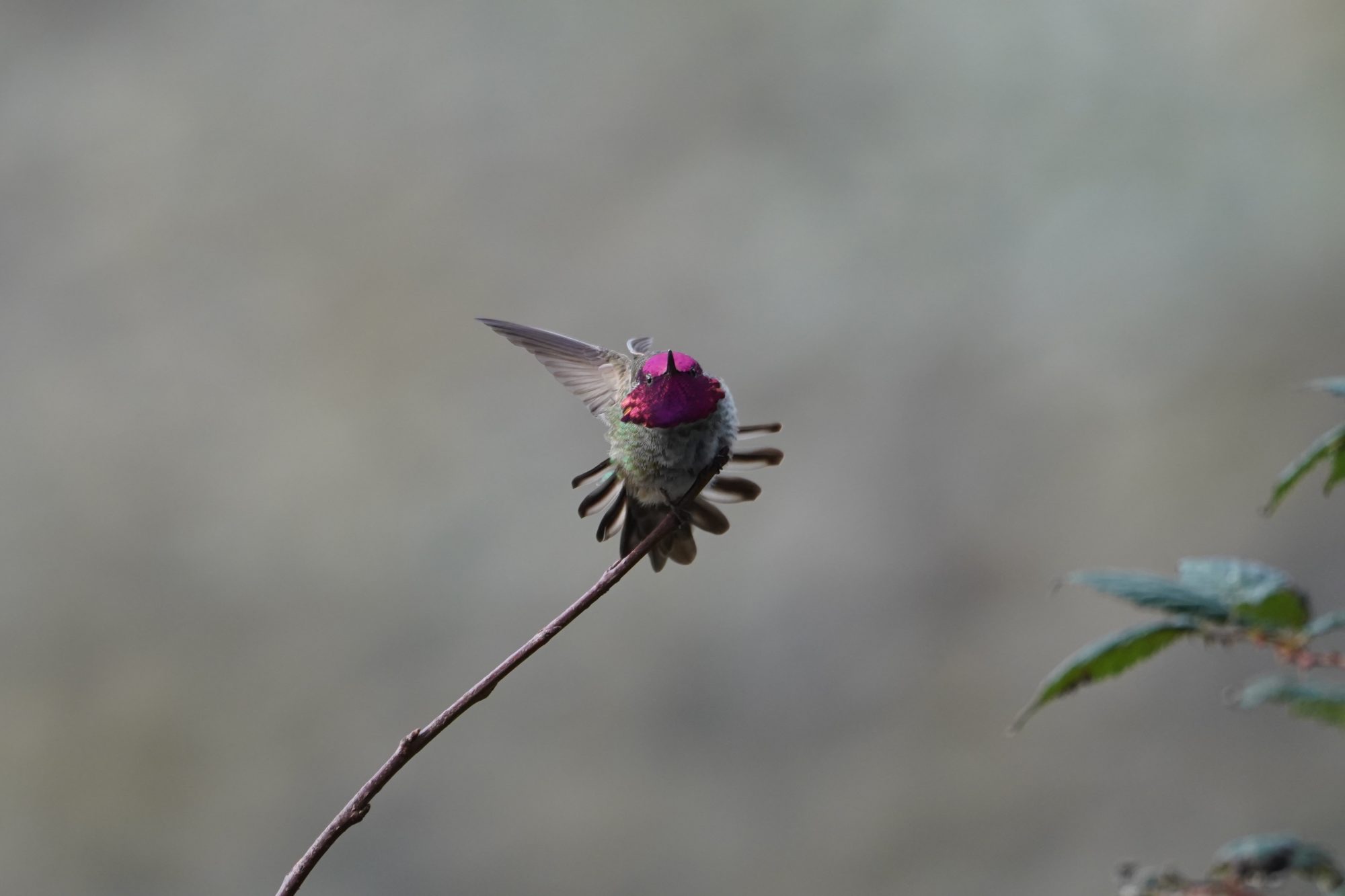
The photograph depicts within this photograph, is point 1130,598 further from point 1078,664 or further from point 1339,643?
point 1339,643

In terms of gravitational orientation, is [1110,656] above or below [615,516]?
below

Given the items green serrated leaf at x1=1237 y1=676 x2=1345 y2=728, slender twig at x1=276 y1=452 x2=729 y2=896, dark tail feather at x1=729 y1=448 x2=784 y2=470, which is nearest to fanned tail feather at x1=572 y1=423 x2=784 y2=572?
dark tail feather at x1=729 y1=448 x2=784 y2=470

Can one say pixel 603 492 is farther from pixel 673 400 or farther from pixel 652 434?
pixel 673 400

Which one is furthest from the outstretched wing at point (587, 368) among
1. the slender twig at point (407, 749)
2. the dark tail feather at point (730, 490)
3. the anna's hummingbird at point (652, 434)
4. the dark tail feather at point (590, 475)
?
the slender twig at point (407, 749)

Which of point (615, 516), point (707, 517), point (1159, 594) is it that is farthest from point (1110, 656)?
point (615, 516)

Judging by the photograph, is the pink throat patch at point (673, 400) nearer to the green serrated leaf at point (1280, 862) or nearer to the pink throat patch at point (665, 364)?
the pink throat patch at point (665, 364)

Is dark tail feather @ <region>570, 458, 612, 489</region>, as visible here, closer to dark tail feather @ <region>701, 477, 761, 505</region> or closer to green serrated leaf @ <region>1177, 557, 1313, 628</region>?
dark tail feather @ <region>701, 477, 761, 505</region>
